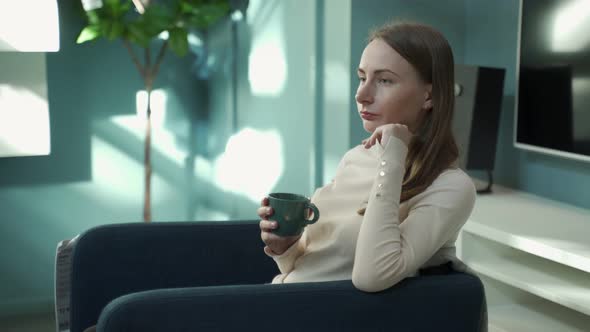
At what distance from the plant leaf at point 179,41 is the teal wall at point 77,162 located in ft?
0.95

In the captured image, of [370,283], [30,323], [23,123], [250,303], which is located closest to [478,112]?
[370,283]

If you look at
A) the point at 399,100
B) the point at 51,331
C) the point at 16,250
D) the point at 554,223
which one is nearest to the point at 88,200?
the point at 16,250

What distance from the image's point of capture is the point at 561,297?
2150 mm

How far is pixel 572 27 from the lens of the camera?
2525mm

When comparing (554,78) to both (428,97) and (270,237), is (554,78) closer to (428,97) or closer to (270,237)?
(428,97)

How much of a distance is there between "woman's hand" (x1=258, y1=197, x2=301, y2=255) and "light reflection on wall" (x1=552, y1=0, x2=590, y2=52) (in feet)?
4.30

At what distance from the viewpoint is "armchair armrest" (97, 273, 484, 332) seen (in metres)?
1.38

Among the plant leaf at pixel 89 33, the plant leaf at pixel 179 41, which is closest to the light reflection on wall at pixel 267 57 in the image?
the plant leaf at pixel 179 41

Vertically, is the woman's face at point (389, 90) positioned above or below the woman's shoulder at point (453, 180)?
above

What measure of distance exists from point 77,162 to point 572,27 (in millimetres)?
2237

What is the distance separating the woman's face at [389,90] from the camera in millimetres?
1577

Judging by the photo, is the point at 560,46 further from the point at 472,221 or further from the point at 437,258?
the point at 437,258

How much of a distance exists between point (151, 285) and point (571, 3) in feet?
5.07

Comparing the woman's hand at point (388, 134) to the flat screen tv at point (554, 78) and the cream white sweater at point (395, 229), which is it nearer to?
the cream white sweater at point (395, 229)
